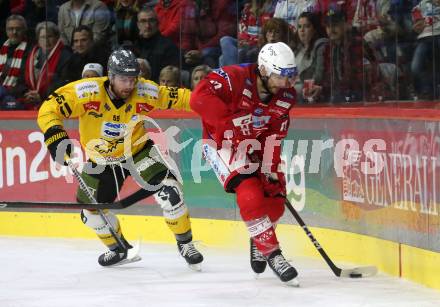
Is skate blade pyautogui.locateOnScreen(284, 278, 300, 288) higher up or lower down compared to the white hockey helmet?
lower down

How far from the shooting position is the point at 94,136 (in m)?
7.08

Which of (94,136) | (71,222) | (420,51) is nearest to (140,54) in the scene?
(71,222)

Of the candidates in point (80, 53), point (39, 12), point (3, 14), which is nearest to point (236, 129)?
point (80, 53)

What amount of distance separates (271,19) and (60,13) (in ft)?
6.89

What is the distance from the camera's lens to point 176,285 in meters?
6.38

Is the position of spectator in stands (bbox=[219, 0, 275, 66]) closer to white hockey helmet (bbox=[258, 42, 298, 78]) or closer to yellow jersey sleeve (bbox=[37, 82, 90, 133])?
yellow jersey sleeve (bbox=[37, 82, 90, 133])

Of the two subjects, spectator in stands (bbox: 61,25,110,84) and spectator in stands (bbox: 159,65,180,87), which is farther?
spectator in stands (bbox: 61,25,110,84)

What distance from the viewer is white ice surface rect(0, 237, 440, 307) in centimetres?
574

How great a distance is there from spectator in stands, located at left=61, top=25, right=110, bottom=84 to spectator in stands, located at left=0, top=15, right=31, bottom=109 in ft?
1.38

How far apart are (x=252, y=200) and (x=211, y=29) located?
3.11 metres

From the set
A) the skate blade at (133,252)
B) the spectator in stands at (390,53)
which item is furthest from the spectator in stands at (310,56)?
the skate blade at (133,252)

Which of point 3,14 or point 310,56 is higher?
point 3,14

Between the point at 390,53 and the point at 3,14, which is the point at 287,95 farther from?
the point at 3,14

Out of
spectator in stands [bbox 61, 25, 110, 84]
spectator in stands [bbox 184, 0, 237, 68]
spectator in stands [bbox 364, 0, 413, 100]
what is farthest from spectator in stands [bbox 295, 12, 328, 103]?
spectator in stands [bbox 61, 25, 110, 84]
